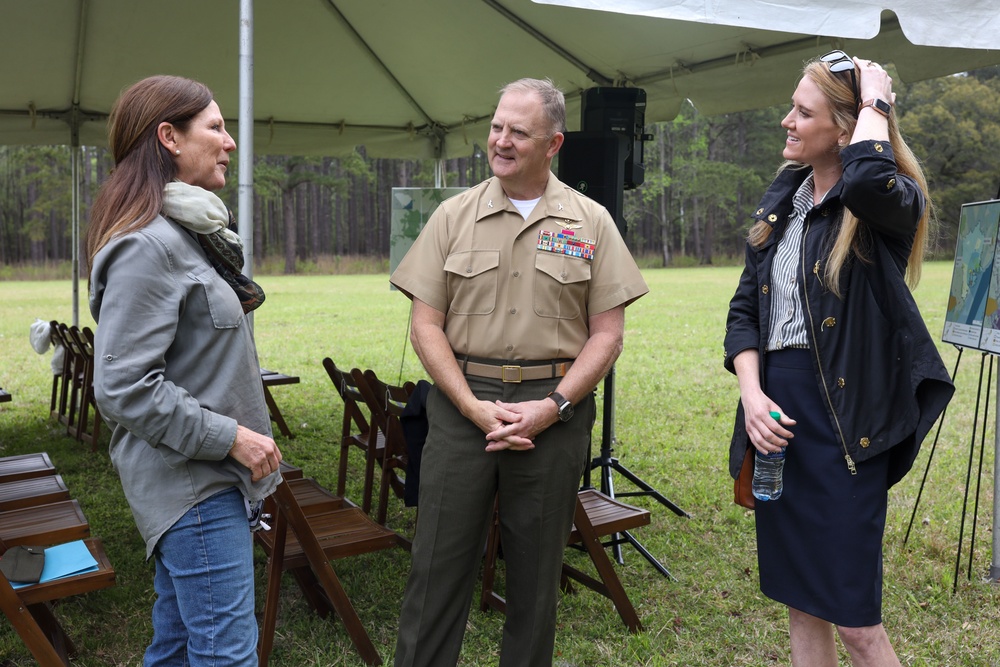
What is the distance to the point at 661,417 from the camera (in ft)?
23.9

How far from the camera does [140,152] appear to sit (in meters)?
1.72

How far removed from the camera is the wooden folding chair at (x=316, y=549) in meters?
2.64

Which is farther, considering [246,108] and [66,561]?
[246,108]

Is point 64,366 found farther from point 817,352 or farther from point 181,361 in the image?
point 817,352

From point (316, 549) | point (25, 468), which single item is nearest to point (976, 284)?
point (316, 549)

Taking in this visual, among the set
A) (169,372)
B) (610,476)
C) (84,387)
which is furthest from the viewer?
(84,387)

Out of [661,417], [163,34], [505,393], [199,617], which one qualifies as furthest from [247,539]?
[661,417]

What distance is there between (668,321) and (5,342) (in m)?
10.3

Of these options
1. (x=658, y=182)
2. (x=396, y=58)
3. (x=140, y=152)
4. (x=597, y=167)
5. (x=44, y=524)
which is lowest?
(x=44, y=524)

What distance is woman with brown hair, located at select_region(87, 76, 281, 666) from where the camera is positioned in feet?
5.28

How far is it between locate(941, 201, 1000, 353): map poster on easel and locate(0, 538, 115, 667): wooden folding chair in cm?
340

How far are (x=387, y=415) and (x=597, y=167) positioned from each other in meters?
1.68

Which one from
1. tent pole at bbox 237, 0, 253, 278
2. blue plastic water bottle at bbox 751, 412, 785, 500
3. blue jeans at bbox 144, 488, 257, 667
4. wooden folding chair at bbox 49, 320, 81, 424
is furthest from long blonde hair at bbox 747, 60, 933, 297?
wooden folding chair at bbox 49, 320, 81, 424

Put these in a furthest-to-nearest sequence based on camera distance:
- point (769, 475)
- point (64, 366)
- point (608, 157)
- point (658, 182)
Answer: point (658, 182) < point (64, 366) < point (608, 157) < point (769, 475)
